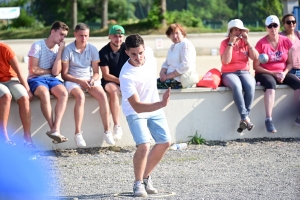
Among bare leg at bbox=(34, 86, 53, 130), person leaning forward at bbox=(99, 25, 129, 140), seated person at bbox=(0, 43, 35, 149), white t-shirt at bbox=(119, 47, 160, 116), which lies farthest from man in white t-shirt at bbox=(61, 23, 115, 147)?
white t-shirt at bbox=(119, 47, 160, 116)

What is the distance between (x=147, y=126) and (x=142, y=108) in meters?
0.47

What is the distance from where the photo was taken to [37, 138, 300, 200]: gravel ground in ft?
23.0

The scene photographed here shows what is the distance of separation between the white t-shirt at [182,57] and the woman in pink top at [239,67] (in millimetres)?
608

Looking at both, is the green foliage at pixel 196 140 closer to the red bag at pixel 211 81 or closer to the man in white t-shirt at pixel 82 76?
the red bag at pixel 211 81

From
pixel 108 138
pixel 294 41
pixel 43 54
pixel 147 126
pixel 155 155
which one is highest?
pixel 43 54

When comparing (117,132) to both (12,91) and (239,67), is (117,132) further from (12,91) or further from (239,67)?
(239,67)

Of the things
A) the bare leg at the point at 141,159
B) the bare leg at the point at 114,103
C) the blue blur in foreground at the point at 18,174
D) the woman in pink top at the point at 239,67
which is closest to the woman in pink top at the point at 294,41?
the woman in pink top at the point at 239,67

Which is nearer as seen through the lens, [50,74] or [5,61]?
[5,61]

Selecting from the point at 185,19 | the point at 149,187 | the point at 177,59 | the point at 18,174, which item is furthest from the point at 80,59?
the point at 185,19

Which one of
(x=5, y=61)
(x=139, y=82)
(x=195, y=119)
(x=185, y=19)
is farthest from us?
(x=185, y=19)

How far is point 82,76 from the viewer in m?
9.76

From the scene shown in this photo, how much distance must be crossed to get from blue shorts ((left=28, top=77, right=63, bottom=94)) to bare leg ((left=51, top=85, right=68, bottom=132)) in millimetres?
111

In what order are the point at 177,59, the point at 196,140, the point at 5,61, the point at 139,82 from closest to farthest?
the point at 139,82
the point at 5,61
the point at 177,59
the point at 196,140

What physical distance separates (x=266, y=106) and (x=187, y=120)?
4.08 ft
